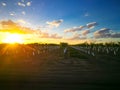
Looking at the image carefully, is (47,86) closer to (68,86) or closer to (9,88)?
(68,86)

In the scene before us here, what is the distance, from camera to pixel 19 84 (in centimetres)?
968

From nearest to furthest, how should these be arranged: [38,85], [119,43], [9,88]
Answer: [9,88] < [38,85] < [119,43]

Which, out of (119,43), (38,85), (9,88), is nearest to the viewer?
(9,88)

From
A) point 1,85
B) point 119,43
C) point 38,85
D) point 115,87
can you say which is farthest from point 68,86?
point 119,43

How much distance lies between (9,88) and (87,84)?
3.58 metres

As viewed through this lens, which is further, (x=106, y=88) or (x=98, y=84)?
(x=98, y=84)

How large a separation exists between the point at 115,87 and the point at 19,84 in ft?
14.5

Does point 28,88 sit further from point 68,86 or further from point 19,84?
point 68,86

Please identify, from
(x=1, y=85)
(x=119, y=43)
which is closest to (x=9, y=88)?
(x=1, y=85)

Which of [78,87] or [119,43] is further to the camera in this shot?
[119,43]

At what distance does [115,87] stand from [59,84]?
2.56 meters

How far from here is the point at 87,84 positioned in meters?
9.63

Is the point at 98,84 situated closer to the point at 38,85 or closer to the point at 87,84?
the point at 87,84

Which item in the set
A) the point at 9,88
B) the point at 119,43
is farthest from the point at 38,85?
the point at 119,43
